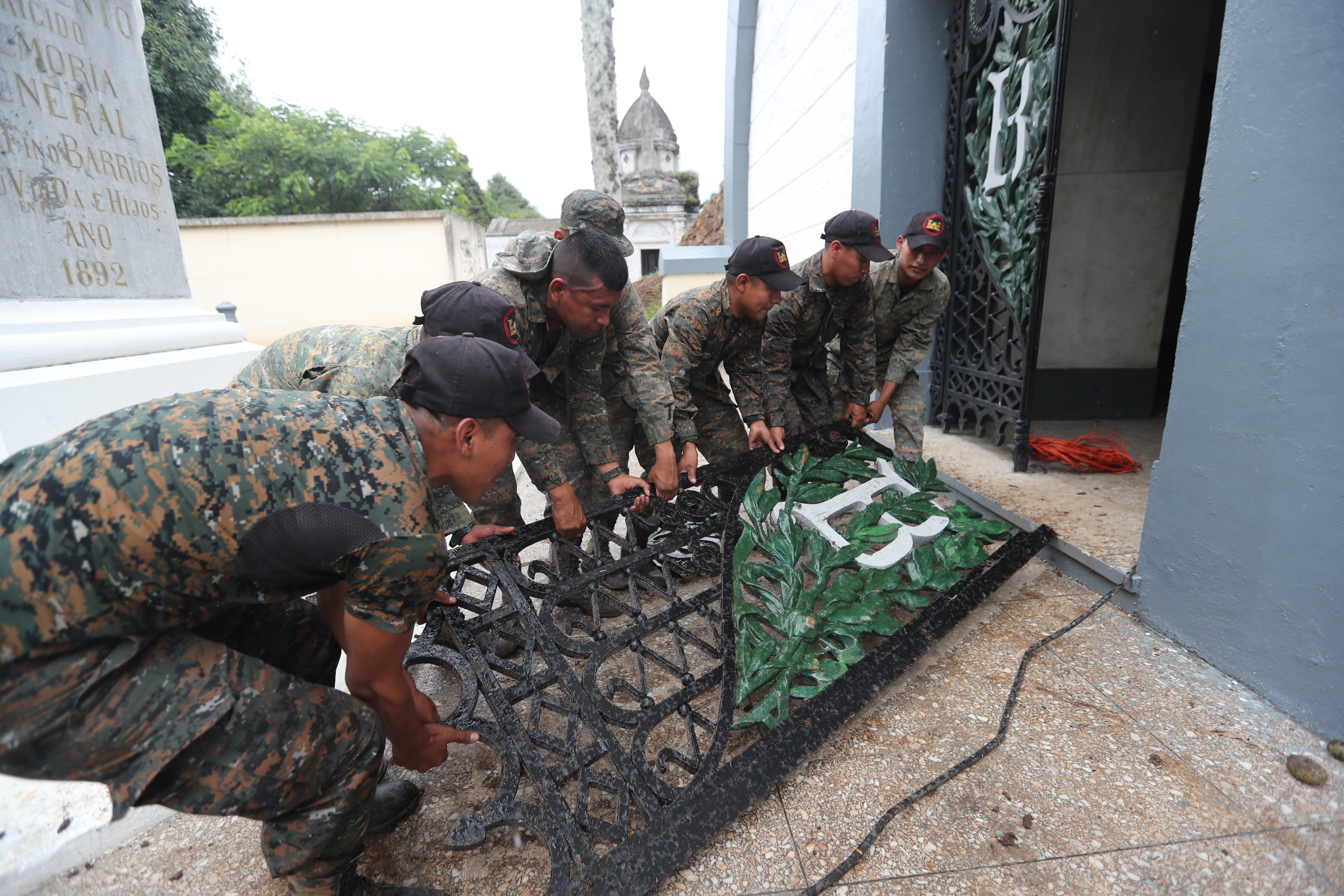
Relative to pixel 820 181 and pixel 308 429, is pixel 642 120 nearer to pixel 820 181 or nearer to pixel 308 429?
pixel 820 181

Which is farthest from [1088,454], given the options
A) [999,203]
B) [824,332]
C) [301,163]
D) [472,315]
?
[301,163]

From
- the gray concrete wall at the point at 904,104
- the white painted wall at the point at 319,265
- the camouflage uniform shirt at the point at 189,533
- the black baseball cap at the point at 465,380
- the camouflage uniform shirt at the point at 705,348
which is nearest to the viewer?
the camouflage uniform shirt at the point at 189,533

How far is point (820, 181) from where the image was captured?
19.6 ft

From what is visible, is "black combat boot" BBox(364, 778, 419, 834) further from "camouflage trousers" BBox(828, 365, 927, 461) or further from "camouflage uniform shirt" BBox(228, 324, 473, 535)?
"camouflage trousers" BBox(828, 365, 927, 461)

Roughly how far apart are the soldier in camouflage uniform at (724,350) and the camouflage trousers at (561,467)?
0.49 meters

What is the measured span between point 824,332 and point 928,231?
0.71m

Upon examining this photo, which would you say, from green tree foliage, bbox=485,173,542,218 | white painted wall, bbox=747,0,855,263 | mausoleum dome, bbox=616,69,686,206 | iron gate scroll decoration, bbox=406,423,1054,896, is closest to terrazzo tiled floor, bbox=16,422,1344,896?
iron gate scroll decoration, bbox=406,423,1054,896

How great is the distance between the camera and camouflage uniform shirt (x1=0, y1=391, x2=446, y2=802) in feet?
3.46

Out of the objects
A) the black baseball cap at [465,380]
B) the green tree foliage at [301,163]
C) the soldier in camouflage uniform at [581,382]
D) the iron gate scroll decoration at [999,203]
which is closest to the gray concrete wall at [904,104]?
the iron gate scroll decoration at [999,203]

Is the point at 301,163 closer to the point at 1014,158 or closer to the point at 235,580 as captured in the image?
the point at 1014,158

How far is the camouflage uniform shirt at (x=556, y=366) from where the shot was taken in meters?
2.35

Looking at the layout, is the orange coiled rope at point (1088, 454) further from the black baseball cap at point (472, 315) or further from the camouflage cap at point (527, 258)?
the black baseball cap at point (472, 315)

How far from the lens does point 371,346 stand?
212 centimetres

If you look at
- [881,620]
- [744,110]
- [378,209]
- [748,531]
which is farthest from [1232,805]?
[378,209]
